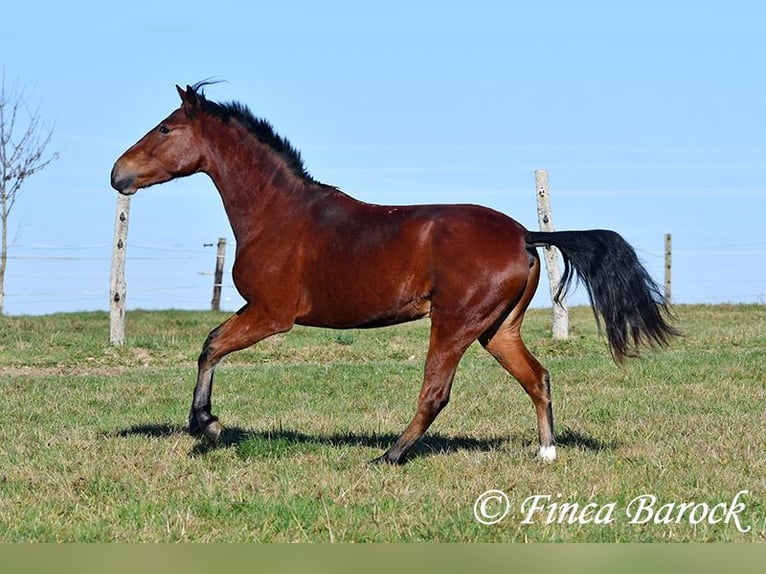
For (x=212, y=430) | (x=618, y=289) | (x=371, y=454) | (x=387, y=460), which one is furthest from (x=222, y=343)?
(x=618, y=289)

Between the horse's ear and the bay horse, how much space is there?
1 centimetres

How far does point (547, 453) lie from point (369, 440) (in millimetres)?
1769

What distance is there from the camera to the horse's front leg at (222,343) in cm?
787

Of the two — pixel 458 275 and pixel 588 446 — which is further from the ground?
pixel 458 275

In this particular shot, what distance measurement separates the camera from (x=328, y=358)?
1764 cm

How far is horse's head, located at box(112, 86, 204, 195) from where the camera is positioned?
8453 mm

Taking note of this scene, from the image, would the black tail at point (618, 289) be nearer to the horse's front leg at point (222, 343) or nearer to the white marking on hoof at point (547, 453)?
the white marking on hoof at point (547, 453)

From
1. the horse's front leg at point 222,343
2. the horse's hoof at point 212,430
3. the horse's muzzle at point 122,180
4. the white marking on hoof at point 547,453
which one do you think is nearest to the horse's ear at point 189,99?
the horse's muzzle at point 122,180

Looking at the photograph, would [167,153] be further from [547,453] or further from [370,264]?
A: [547,453]

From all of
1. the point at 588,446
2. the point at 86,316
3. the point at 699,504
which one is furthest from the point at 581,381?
the point at 86,316

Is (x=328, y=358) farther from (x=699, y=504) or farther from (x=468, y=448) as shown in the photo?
(x=699, y=504)

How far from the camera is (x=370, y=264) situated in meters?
7.66

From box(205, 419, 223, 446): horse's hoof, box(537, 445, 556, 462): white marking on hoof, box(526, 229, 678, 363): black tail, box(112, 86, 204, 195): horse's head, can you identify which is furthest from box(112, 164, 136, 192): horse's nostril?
box(537, 445, 556, 462): white marking on hoof

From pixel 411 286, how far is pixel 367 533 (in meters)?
2.46
